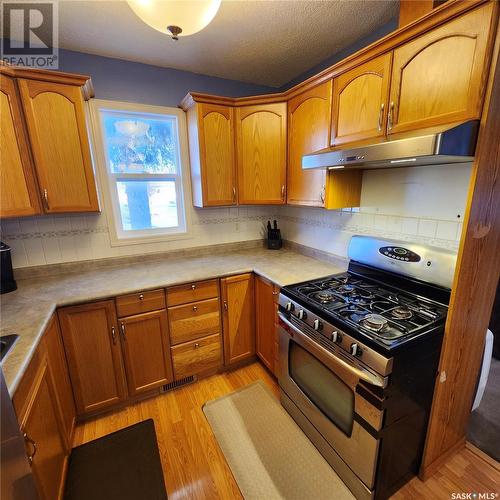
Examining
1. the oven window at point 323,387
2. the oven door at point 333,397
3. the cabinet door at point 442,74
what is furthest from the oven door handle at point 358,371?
the cabinet door at point 442,74

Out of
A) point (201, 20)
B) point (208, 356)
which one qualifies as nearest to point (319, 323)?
point (208, 356)

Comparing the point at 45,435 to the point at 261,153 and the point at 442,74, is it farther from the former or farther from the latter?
the point at 442,74

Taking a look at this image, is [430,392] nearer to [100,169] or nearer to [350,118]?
[350,118]

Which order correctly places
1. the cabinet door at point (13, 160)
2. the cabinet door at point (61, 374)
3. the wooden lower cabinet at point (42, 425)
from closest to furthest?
the wooden lower cabinet at point (42, 425), the cabinet door at point (61, 374), the cabinet door at point (13, 160)

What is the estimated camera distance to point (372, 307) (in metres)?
1.47

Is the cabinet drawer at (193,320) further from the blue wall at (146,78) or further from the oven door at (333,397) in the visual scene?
the blue wall at (146,78)

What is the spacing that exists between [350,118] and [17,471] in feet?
6.82

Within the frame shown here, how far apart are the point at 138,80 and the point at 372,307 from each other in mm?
2382

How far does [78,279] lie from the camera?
199 cm

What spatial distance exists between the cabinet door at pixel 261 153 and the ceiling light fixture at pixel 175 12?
1214mm

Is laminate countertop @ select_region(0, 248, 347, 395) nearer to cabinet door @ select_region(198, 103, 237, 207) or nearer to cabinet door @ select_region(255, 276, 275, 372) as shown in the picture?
cabinet door @ select_region(255, 276, 275, 372)

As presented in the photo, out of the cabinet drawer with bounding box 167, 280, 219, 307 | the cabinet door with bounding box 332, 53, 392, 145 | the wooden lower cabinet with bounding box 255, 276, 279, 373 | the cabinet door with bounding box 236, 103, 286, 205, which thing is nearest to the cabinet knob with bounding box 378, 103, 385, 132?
the cabinet door with bounding box 332, 53, 392, 145

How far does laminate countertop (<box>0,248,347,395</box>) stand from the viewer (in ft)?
4.27

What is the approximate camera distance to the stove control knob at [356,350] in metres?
1.19
